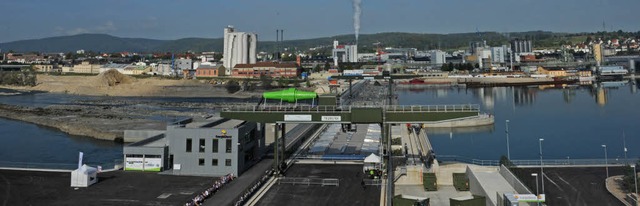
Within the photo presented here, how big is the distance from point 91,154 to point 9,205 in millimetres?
25936

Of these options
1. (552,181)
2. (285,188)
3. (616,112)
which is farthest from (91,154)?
(616,112)

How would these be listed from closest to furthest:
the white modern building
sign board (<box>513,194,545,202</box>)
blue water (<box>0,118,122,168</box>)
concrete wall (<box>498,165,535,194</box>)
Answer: sign board (<box>513,194,545,202</box>)
concrete wall (<box>498,165,535,194</box>)
blue water (<box>0,118,122,168</box>)
the white modern building

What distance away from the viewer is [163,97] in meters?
122

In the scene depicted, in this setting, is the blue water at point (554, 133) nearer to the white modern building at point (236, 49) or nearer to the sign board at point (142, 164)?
the sign board at point (142, 164)

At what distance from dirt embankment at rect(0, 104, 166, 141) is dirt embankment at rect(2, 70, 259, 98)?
47.0 m

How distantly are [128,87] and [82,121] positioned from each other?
72.2 metres

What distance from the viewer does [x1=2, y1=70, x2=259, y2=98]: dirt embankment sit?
128 meters

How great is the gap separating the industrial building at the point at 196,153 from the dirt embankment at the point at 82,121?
Answer: 2740cm

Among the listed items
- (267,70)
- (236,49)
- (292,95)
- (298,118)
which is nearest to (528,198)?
(298,118)

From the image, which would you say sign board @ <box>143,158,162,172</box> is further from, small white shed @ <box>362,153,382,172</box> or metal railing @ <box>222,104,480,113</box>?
small white shed @ <box>362,153,382,172</box>

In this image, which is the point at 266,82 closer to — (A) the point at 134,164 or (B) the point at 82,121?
(B) the point at 82,121

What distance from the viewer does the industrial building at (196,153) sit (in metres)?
24.0

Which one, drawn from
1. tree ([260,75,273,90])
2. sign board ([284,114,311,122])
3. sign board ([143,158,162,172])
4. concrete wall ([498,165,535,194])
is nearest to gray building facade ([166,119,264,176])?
sign board ([143,158,162,172])

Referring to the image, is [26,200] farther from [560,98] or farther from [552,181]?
[560,98]
